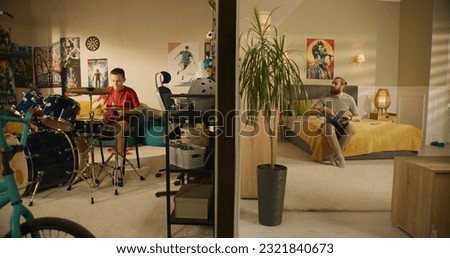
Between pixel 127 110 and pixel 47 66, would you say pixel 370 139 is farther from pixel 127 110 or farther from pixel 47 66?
pixel 47 66

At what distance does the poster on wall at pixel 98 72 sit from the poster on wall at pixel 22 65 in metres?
0.27

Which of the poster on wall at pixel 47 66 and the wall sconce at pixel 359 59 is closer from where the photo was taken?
the poster on wall at pixel 47 66

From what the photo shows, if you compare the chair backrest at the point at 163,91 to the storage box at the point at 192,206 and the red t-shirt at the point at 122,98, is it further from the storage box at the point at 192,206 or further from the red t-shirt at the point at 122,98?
the storage box at the point at 192,206

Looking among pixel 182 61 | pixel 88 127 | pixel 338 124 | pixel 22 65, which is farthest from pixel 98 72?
pixel 338 124

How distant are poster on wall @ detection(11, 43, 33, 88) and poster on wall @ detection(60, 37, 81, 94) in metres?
0.14

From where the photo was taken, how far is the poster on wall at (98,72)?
1.62 meters

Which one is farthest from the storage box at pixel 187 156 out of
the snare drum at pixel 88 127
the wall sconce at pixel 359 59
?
the wall sconce at pixel 359 59

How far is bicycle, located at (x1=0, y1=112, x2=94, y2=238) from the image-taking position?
4.29 feet

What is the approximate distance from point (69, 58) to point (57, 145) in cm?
77

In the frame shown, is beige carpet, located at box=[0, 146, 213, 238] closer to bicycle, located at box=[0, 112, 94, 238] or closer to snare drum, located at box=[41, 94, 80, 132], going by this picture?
bicycle, located at box=[0, 112, 94, 238]

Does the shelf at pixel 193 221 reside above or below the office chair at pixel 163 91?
below

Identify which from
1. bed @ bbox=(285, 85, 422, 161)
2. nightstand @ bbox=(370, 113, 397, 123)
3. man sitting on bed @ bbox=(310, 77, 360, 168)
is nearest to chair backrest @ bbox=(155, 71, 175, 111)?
bed @ bbox=(285, 85, 422, 161)

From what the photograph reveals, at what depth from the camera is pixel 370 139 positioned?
3.78 meters

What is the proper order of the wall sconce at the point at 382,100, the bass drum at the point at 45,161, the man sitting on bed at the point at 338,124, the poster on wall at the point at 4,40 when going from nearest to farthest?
the poster on wall at the point at 4,40, the bass drum at the point at 45,161, the man sitting on bed at the point at 338,124, the wall sconce at the point at 382,100
